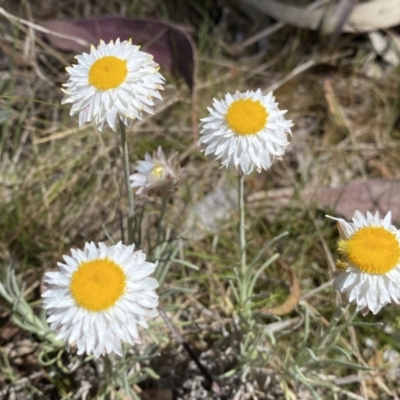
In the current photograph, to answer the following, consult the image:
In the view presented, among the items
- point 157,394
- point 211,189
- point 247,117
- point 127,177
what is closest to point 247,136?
point 247,117

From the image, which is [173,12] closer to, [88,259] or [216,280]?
[216,280]

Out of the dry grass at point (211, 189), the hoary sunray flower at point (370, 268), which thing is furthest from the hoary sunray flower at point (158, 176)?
the hoary sunray flower at point (370, 268)

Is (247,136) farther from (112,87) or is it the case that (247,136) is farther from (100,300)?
(100,300)

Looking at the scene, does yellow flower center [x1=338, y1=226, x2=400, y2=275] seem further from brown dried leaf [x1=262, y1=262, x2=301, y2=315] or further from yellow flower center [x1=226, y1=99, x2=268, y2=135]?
brown dried leaf [x1=262, y1=262, x2=301, y2=315]

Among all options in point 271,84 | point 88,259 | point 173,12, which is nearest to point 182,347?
point 88,259

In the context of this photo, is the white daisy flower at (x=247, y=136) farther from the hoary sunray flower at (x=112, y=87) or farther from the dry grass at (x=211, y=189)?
the dry grass at (x=211, y=189)
